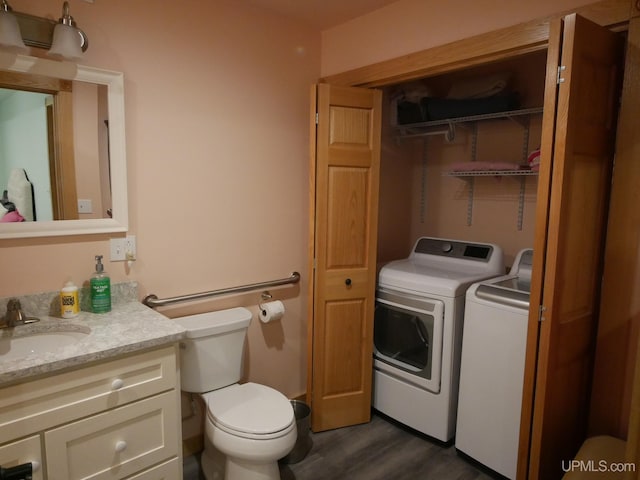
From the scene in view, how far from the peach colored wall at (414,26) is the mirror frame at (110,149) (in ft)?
4.26

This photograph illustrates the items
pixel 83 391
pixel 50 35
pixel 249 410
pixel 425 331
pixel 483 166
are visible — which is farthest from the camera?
pixel 483 166

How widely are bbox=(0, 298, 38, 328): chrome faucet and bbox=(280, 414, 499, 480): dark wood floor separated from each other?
142 cm

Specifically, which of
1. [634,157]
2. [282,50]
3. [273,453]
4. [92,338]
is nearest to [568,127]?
[634,157]

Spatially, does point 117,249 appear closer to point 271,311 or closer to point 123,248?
point 123,248

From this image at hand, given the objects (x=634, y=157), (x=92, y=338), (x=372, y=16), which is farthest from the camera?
(x=372, y=16)

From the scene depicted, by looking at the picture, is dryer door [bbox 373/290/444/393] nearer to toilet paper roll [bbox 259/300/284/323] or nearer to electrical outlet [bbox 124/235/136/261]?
toilet paper roll [bbox 259/300/284/323]

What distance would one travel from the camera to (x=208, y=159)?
217 centimetres

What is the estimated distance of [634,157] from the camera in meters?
1.72

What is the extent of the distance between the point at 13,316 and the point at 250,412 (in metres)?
1.03

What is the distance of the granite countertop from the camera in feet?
4.17

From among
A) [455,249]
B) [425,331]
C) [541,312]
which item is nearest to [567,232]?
[541,312]

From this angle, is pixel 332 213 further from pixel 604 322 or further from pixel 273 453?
pixel 604 322

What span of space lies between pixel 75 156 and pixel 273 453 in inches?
59.4

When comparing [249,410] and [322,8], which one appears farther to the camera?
[322,8]
